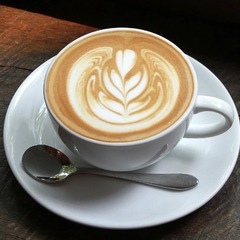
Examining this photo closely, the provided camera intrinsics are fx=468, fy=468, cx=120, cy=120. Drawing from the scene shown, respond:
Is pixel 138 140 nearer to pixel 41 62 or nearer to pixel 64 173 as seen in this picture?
pixel 64 173

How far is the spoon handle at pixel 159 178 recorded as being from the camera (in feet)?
2.10

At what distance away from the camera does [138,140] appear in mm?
570

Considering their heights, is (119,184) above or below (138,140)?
below

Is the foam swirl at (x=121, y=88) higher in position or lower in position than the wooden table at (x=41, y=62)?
higher

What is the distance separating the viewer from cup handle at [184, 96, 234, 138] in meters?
0.61

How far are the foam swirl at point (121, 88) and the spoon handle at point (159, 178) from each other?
0.09 metres

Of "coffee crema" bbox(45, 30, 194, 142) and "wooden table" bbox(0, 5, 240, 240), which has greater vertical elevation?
"coffee crema" bbox(45, 30, 194, 142)

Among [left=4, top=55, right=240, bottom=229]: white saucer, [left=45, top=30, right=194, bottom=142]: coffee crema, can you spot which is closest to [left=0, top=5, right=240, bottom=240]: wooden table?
[left=4, top=55, right=240, bottom=229]: white saucer

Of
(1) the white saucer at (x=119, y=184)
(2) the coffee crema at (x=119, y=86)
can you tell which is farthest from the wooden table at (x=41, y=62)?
(2) the coffee crema at (x=119, y=86)

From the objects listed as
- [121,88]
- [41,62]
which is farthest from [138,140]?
[41,62]

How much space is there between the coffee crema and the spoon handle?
3.7 inches

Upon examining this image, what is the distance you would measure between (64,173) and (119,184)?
0.08 metres

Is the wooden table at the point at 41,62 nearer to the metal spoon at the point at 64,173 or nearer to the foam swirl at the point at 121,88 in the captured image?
the metal spoon at the point at 64,173

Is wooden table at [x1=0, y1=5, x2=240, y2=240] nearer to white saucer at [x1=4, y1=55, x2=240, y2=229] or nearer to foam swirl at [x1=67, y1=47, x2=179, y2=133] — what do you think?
white saucer at [x1=4, y1=55, x2=240, y2=229]
